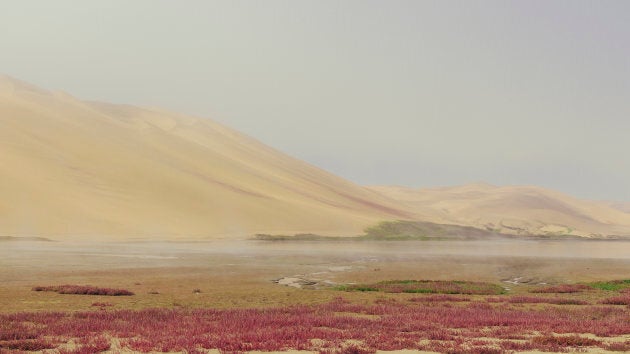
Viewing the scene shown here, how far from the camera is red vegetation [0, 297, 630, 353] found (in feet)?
49.6

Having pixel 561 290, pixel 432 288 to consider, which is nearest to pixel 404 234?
pixel 561 290

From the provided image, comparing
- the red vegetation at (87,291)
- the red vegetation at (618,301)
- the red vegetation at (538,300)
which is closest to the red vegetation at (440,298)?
the red vegetation at (538,300)

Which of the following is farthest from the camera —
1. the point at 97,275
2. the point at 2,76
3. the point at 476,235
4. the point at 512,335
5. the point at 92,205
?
the point at 2,76

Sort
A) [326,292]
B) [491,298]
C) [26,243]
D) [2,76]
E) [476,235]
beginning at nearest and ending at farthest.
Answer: [491,298] → [326,292] → [26,243] → [476,235] → [2,76]

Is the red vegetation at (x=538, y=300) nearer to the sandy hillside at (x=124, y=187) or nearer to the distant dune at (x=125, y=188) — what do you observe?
the distant dune at (x=125, y=188)

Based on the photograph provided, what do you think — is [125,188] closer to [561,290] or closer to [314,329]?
[561,290]

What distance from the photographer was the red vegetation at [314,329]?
49.6 ft

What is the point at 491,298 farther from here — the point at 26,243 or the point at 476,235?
the point at 476,235

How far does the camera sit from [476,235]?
164 metres

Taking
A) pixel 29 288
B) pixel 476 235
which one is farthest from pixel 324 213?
pixel 29 288

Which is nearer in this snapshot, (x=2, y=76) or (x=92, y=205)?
(x=92, y=205)

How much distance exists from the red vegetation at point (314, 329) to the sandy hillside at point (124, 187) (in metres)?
73.8

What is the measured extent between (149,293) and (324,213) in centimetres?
11351

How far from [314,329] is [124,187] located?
4491 inches
